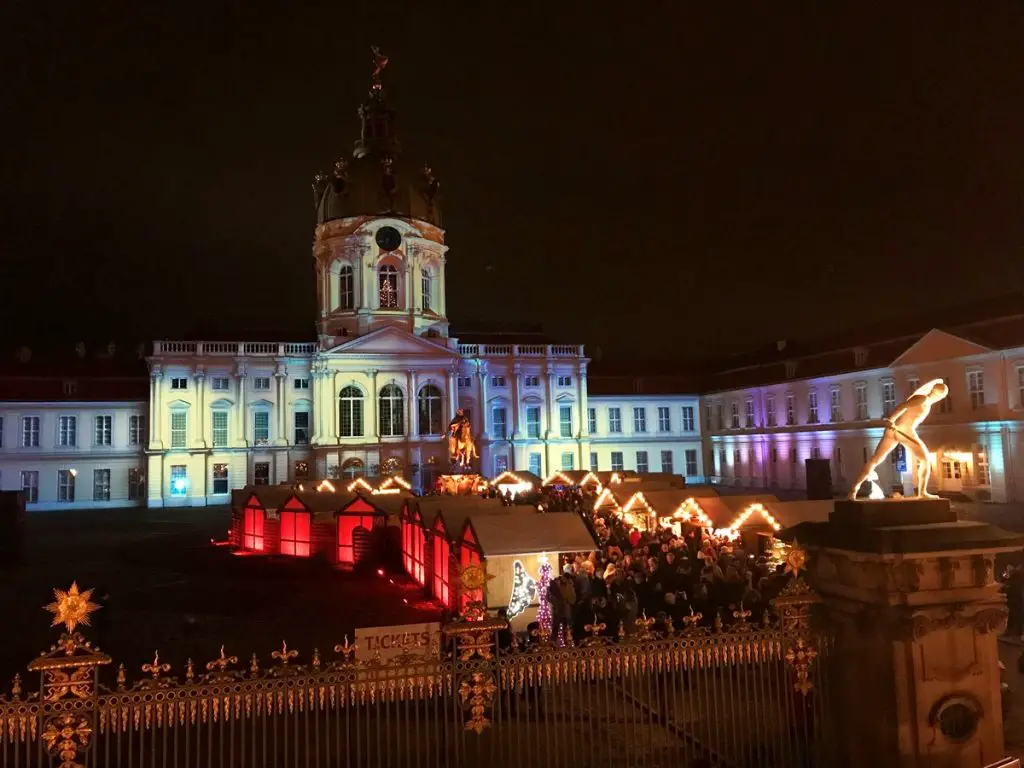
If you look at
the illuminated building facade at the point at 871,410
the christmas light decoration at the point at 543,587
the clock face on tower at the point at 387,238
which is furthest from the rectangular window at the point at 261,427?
the christmas light decoration at the point at 543,587

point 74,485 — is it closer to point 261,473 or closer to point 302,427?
point 261,473

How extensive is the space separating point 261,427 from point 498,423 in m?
15.6

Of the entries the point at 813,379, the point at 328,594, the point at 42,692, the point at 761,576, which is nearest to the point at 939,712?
the point at 42,692

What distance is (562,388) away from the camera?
54.0m

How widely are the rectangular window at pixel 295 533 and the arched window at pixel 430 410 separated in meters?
24.2

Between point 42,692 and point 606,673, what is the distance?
4.43 metres

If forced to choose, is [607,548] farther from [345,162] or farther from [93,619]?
[345,162]

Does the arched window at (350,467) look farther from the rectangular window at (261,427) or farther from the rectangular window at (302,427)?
the rectangular window at (261,427)

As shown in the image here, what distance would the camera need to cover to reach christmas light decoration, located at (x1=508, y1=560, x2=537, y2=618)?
1494 centimetres

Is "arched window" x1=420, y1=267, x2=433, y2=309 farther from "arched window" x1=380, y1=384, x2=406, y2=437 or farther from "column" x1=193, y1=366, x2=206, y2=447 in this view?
"column" x1=193, y1=366, x2=206, y2=447

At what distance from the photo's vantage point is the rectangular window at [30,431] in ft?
146

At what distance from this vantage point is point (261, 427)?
4781cm

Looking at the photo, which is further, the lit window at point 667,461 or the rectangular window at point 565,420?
the lit window at point 667,461

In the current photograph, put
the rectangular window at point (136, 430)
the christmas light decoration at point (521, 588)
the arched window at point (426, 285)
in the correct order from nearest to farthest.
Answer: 1. the christmas light decoration at point (521, 588)
2. the rectangular window at point (136, 430)
3. the arched window at point (426, 285)
